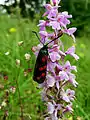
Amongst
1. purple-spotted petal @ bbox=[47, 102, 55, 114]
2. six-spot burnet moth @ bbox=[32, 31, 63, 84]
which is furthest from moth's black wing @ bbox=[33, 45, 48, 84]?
purple-spotted petal @ bbox=[47, 102, 55, 114]

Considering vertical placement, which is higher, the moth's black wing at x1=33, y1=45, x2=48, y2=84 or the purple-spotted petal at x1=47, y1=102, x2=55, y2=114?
the moth's black wing at x1=33, y1=45, x2=48, y2=84

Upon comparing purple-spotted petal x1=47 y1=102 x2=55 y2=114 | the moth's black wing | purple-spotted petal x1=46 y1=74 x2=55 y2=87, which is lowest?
purple-spotted petal x1=47 y1=102 x2=55 y2=114

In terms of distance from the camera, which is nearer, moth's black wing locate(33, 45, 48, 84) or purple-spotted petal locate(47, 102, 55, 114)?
moth's black wing locate(33, 45, 48, 84)

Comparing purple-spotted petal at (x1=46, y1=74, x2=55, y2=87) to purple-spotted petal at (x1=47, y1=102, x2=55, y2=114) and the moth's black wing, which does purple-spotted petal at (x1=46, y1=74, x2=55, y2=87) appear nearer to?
the moth's black wing

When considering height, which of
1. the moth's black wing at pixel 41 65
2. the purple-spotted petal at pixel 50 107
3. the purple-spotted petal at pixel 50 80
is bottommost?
the purple-spotted petal at pixel 50 107

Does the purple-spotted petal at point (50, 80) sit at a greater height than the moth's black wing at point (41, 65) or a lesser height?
lesser

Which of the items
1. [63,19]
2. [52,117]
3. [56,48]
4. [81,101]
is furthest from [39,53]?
[81,101]

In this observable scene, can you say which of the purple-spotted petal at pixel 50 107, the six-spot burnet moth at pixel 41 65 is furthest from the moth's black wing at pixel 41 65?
the purple-spotted petal at pixel 50 107

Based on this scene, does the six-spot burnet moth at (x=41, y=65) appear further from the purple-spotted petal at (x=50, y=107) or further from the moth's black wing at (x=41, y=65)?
the purple-spotted petal at (x=50, y=107)

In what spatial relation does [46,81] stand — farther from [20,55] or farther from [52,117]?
[20,55]

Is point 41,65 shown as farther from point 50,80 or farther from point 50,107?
point 50,107
